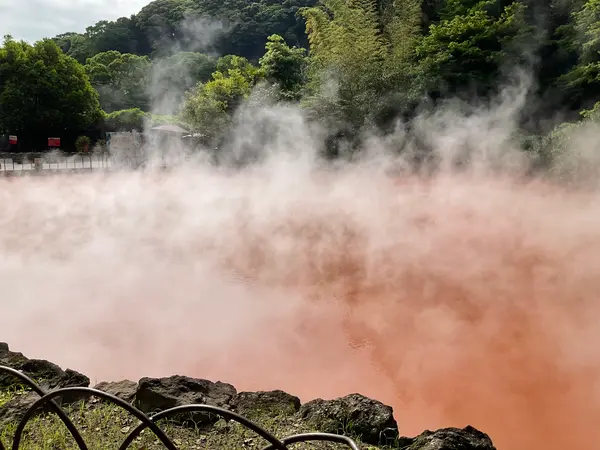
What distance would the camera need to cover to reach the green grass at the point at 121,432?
94.1 inches

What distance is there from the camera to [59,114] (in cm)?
2311

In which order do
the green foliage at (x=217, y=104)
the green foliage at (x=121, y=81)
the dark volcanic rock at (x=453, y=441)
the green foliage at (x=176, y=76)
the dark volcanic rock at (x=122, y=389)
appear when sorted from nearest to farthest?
1. the dark volcanic rock at (x=453, y=441)
2. the dark volcanic rock at (x=122, y=389)
3. the green foliage at (x=217, y=104)
4. the green foliage at (x=176, y=76)
5. the green foliage at (x=121, y=81)

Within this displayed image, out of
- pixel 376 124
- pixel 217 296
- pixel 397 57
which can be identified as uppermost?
pixel 397 57

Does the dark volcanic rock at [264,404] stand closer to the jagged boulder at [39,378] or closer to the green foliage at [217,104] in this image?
the jagged boulder at [39,378]

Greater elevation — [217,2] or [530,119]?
[217,2]

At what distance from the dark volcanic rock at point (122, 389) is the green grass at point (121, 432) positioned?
158 millimetres

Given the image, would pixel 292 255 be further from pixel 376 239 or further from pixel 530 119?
pixel 530 119

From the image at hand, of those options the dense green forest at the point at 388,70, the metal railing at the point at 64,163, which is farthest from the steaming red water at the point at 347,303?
the metal railing at the point at 64,163

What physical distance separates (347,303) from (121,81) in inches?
1416

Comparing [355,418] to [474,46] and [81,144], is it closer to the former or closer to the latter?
[474,46]

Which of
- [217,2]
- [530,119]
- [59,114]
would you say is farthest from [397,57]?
[217,2]

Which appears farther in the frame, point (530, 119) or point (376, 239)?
point (530, 119)

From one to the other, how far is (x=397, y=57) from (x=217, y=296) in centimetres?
1222

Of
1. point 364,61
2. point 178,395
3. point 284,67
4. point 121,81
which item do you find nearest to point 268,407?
point 178,395
